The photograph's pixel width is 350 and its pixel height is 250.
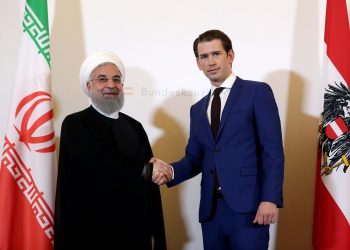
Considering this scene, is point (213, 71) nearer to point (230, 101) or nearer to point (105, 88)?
point (230, 101)

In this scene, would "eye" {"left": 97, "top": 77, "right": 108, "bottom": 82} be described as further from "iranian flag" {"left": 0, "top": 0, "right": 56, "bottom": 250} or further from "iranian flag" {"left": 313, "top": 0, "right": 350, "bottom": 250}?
"iranian flag" {"left": 313, "top": 0, "right": 350, "bottom": 250}

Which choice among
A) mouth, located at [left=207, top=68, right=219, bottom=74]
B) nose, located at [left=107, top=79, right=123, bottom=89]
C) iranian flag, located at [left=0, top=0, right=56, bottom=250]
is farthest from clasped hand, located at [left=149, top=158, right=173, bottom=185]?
iranian flag, located at [left=0, top=0, right=56, bottom=250]

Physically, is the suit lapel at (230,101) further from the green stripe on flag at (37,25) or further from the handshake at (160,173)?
→ the green stripe on flag at (37,25)

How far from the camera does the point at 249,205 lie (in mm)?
1796

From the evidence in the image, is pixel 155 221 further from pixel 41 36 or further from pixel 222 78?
pixel 41 36

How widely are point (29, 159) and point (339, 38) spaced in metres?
2.13

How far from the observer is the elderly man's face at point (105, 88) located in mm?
2094

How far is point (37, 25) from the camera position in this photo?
229 cm

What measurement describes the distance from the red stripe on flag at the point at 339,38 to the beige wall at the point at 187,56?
47 centimetres

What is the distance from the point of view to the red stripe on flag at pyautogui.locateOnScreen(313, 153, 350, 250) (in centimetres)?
220

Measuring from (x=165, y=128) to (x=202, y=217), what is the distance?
40.9 inches

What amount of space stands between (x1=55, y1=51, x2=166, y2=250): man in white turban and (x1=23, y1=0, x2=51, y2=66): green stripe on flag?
0.51 metres

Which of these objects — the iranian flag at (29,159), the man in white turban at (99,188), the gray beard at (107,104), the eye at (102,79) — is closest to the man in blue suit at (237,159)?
the man in white turban at (99,188)

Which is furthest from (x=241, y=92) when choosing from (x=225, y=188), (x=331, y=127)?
(x=331, y=127)
